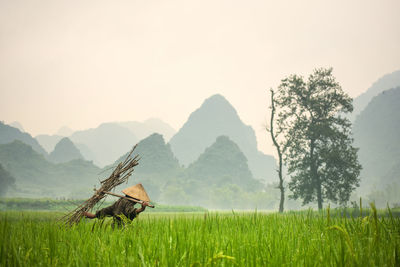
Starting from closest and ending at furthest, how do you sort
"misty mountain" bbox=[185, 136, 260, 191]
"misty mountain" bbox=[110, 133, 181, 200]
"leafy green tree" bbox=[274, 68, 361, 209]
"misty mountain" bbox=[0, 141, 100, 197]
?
"leafy green tree" bbox=[274, 68, 361, 209]
"misty mountain" bbox=[185, 136, 260, 191]
"misty mountain" bbox=[0, 141, 100, 197]
"misty mountain" bbox=[110, 133, 181, 200]

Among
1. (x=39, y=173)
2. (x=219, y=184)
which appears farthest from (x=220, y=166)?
(x=39, y=173)

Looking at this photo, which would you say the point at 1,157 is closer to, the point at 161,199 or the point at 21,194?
the point at 21,194

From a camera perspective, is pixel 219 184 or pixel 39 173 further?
pixel 39 173

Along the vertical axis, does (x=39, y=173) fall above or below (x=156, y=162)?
below

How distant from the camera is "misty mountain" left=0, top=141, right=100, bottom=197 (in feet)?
506

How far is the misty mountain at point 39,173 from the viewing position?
154375mm

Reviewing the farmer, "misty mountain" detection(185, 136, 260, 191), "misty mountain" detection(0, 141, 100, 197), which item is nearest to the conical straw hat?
the farmer

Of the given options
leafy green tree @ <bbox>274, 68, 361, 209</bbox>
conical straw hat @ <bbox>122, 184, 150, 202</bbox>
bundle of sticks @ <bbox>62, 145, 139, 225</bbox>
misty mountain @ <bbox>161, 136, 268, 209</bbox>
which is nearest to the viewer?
conical straw hat @ <bbox>122, 184, 150, 202</bbox>

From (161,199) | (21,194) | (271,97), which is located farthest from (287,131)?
(21,194)

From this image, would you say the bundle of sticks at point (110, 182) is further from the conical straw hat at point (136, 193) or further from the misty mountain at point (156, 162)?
the misty mountain at point (156, 162)

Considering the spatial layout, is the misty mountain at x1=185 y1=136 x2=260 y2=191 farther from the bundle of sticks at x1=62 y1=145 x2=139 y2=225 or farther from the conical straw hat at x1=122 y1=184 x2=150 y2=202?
the conical straw hat at x1=122 y1=184 x2=150 y2=202

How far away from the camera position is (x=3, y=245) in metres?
2.02

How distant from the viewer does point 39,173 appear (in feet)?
545

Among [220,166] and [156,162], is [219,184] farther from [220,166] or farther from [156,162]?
[156,162]
